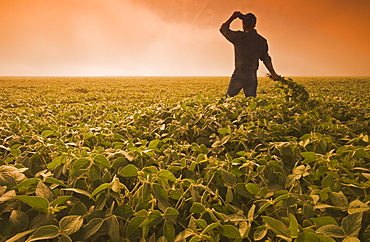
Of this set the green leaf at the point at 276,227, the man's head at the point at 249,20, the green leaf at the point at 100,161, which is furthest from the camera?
the man's head at the point at 249,20

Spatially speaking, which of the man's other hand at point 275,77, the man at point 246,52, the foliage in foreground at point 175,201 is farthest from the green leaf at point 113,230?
the man at point 246,52

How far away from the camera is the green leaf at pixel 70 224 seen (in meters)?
1.03

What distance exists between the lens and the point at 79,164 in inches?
54.9

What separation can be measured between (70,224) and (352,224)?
1.22m

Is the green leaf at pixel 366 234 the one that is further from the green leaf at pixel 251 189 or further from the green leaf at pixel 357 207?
the green leaf at pixel 251 189

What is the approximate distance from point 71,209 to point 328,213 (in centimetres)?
134

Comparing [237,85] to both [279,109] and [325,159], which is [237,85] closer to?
[279,109]

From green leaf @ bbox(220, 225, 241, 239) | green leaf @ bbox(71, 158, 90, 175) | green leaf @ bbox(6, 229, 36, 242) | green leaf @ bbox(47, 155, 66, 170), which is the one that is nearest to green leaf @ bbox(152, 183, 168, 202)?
green leaf @ bbox(220, 225, 241, 239)

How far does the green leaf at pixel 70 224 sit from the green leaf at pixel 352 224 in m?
1.15

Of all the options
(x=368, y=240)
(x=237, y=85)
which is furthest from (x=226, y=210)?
(x=237, y=85)

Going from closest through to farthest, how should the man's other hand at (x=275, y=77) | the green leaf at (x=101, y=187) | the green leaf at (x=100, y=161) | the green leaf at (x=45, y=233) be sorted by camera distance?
the green leaf at (x=45, y=233) → the green leaf at (x=101, y=187) → the green leaf at (x=100, y=161) → the man's other hand at (x=275, y=77)

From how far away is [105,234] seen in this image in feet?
3.89

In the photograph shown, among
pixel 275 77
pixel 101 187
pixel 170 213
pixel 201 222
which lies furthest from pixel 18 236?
pixel 275 77

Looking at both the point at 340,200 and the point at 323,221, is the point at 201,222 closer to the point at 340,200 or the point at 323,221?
the point at 323,221
